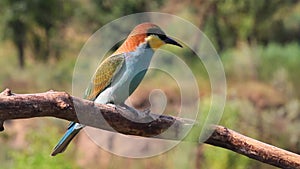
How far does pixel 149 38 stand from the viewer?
239cm

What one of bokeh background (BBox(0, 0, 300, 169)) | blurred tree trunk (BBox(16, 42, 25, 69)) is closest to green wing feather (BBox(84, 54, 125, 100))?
bokeh background (BBox(0, 0, 300, 169))

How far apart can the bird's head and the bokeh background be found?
2549 millimetres

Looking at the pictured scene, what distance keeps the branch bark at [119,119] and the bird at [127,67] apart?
179 mm

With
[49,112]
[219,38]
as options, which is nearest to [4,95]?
[49,112]

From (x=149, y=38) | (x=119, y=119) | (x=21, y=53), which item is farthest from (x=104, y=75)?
(x=21, y=53)

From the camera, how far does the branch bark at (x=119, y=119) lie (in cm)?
194

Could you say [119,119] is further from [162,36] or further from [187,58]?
[187,58]

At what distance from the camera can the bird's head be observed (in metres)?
2.37

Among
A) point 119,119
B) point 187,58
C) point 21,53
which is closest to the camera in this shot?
point 119,119

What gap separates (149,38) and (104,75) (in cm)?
26

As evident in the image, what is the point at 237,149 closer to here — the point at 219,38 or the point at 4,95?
the point at 4,95

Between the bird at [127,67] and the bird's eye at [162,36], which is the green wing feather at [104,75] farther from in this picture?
the bird's eye at [162,36]

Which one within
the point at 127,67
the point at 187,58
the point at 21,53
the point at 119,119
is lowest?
the point at 21,53

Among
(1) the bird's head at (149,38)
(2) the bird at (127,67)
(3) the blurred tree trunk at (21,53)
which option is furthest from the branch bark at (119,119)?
(3) the blurred tree trunk at (21,53)
